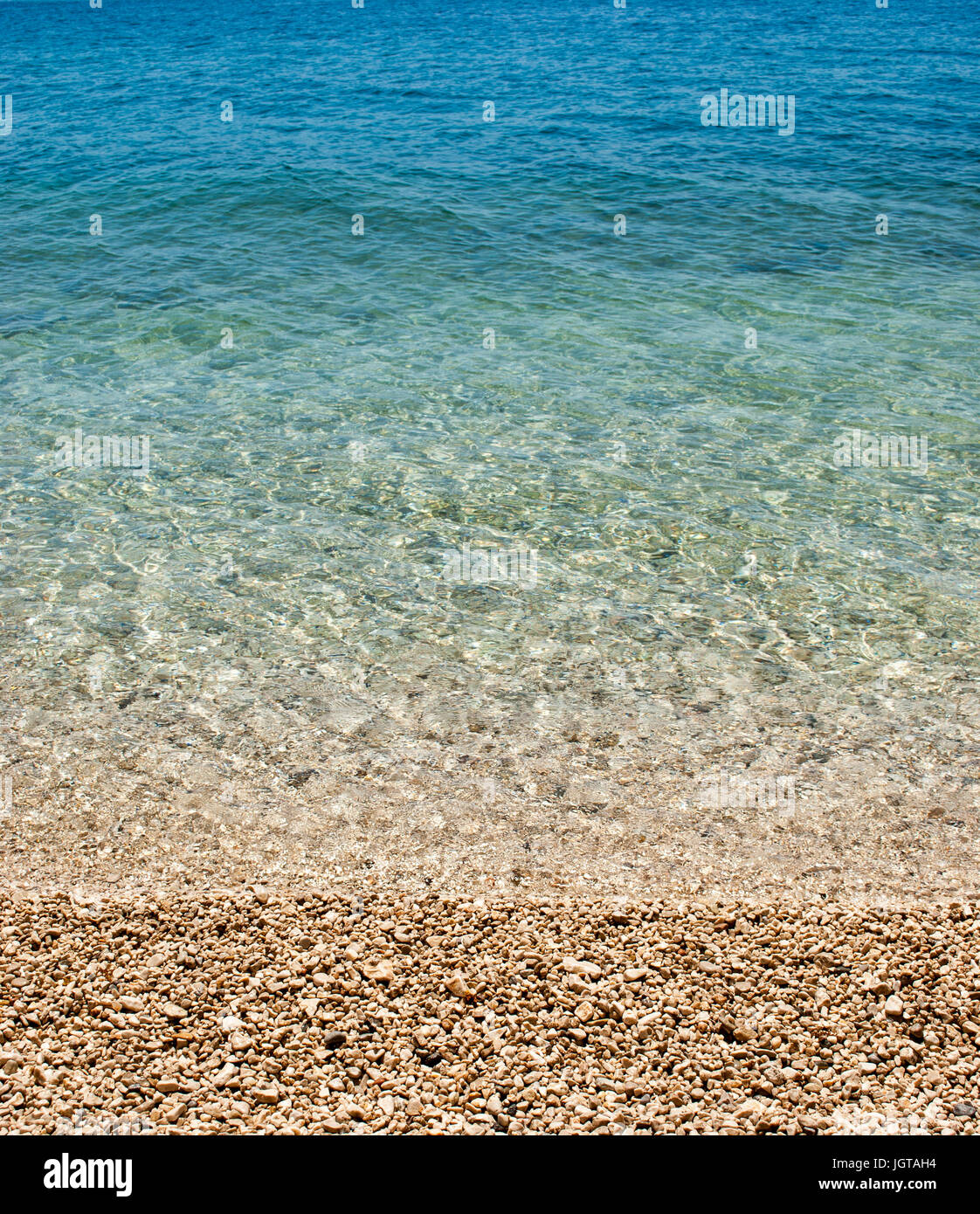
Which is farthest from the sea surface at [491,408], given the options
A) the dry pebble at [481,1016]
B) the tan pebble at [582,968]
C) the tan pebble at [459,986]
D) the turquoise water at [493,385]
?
the tan pebble at [459,986]

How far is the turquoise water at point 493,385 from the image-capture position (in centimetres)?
823

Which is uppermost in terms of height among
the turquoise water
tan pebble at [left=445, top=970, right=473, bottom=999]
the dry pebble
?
the turquoise water

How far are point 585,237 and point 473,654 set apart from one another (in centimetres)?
1355

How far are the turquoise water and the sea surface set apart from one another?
63 mm

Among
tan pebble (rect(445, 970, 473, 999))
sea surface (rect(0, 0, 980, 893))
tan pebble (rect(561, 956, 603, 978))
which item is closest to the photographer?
tan pebble (rect(445, 970, 473, 999))

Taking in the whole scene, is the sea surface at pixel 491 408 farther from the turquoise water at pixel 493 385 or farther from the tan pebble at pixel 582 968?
the tan pebble at pixel 582 968

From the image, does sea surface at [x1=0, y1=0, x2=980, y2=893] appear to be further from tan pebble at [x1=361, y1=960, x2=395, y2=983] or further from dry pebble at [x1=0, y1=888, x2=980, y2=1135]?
tan pebble at [x1=361, y1=960, x2=395, y2=983]

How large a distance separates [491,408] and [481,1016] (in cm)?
898

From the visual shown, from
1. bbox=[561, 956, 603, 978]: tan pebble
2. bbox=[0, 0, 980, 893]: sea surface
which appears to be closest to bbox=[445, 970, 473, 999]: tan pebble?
bbox=[561, 956, 603, 978]: tan pebble

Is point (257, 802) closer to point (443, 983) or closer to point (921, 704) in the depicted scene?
point (443, 983)

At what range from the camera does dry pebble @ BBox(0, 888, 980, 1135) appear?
4.31 meters

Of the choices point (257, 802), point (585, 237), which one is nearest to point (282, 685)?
point (257, 802)

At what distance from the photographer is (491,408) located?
40.9 feet

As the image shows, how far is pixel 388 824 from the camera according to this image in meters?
6.24
